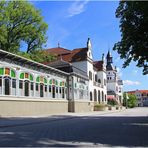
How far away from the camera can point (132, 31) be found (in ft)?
69.4

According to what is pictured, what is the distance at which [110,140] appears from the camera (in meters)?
13.8

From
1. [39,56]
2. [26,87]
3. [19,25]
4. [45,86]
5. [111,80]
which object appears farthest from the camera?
[111,80]

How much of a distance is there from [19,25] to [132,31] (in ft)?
118

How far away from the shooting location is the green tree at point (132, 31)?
2047 cm

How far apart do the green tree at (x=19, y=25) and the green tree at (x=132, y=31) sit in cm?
3156

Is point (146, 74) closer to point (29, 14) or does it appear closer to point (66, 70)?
point (66, 70)

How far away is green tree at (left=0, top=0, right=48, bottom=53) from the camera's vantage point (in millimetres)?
52375

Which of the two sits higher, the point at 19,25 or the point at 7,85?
the point at 19,25

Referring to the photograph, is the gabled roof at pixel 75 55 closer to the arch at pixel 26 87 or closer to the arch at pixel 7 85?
the arch at pixel 26 87

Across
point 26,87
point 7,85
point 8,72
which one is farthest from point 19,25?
point 7,85

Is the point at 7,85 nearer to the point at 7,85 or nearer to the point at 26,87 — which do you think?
the point at 7,85

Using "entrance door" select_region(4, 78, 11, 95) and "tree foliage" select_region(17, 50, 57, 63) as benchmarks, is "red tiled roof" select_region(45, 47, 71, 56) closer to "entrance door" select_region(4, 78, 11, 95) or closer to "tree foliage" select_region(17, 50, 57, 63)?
"tree foliage" select_region(17, 50, 57, 63)

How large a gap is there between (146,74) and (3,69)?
1368 cm

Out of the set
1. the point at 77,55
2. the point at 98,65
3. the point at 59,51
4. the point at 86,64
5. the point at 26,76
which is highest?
the point at 59,51
